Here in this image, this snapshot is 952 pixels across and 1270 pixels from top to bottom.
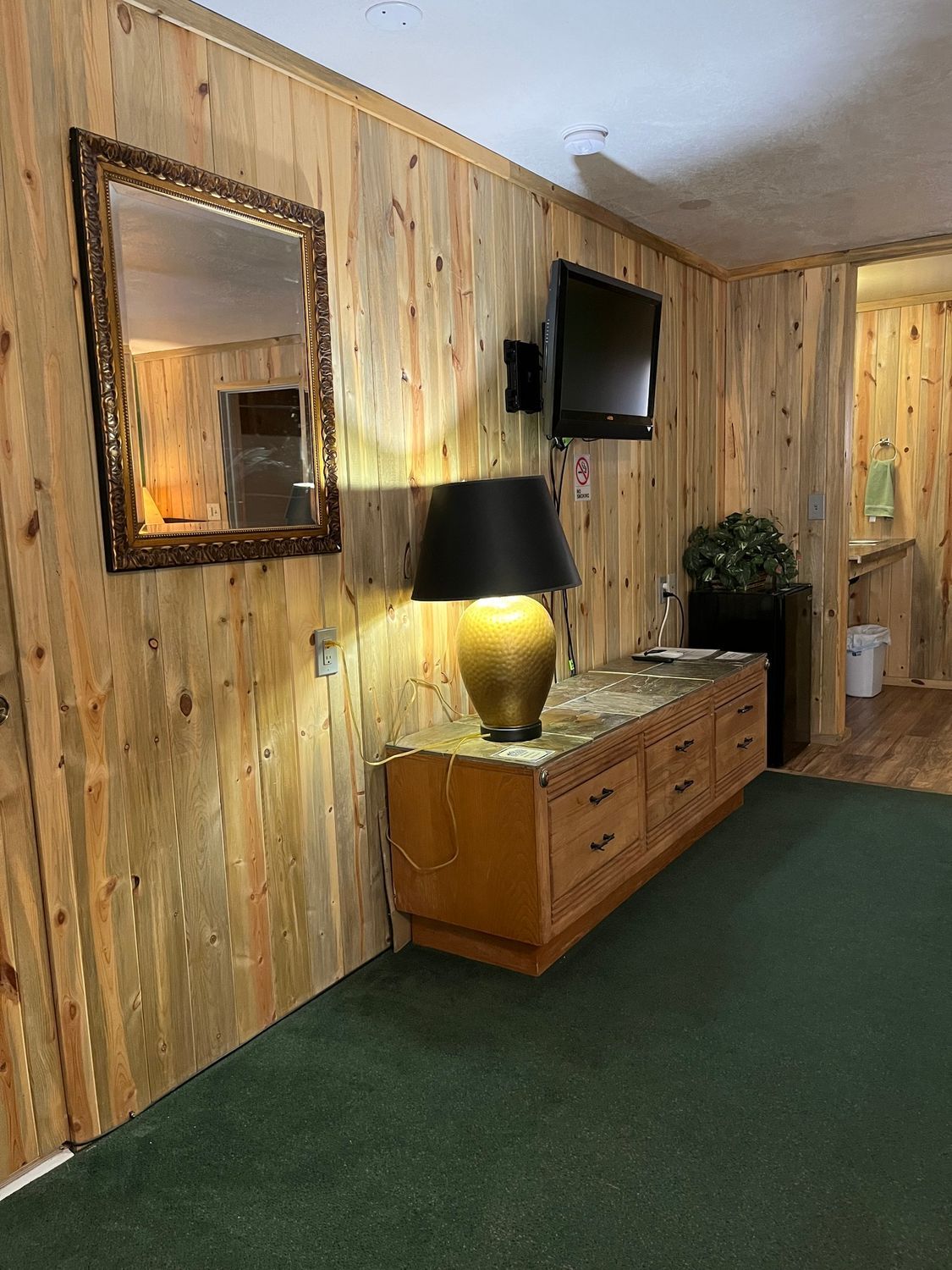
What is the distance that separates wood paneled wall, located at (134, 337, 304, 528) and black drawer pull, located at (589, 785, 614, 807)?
4.23ft

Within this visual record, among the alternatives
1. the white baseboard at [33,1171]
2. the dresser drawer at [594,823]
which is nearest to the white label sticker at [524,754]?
the dresser drawer at [594,823]

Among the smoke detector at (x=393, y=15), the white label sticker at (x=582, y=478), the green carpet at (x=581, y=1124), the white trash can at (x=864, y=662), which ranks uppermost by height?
the smoke detector at (x=393, y=15)

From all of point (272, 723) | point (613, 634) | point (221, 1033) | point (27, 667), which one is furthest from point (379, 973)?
point (613, 634)

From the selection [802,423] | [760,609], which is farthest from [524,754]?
[802,423]

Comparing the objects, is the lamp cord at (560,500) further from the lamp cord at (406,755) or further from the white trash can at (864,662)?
the white trash can at (864,662)

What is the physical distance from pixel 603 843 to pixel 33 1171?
163 centimetres

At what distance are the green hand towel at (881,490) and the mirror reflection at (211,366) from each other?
16.3 ft

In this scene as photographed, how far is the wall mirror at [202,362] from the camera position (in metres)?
2.00

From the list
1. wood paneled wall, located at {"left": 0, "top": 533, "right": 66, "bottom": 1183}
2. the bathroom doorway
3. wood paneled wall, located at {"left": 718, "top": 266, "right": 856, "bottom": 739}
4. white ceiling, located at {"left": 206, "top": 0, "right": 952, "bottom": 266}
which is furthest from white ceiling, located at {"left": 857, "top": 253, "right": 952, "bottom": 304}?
wood paneled wall, located at {"left": 0, "top": 533, "right": 66, "bottom": 1183}

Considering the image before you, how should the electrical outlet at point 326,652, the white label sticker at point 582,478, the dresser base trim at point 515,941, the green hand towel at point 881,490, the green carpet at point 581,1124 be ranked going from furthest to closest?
the green hand towel at point 881,490 → the white label sticker at point 582,478 → the dresser base trim at point 515,941 → the electrical outlet at point 326,652 → the green carpet at point 581,1124

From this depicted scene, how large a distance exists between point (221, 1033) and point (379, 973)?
53 centimetres

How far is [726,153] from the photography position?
320 cm

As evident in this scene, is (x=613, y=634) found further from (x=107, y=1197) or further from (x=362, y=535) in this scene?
(x=107, y=1197)

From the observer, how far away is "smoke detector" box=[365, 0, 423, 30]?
2152 millimetres
